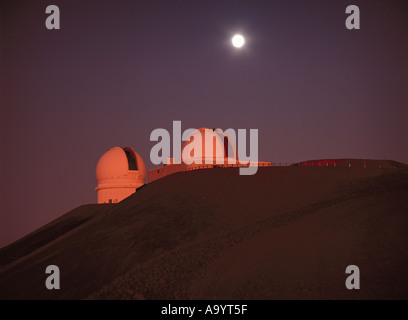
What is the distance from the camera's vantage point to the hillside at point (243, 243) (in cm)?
1557

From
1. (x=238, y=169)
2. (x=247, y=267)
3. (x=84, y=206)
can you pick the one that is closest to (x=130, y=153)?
(x=84, y=206)

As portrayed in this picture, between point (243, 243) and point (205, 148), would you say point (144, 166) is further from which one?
point (243, 243)

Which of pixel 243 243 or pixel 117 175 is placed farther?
pixel 117 175

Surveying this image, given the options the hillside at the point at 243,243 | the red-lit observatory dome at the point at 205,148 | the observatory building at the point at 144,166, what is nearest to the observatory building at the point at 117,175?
the observatory building at the point at 144,166

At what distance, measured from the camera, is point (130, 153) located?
46656 mm

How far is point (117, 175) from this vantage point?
44.2 meters

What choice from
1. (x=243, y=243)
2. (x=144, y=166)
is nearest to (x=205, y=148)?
(x=144, y=166)

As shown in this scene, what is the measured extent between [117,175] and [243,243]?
89.5 ft

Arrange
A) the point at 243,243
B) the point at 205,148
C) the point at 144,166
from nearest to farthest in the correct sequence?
the point at 243,243 → the point at 205,148 → the point at 144,166

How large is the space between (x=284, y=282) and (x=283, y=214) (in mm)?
8258

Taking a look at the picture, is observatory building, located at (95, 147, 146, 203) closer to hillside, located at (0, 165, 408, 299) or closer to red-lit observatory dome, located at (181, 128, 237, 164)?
red-lit observatory dome, located at (181, 128, 237, 164)

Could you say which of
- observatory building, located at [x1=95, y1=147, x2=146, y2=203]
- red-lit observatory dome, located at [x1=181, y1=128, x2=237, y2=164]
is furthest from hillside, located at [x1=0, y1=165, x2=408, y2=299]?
observatory building, located at [x1=95, y1=147, x2=146, y2=203]

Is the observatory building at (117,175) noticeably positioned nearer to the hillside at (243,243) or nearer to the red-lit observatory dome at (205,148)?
the red-lit observatory dome at (205,148)

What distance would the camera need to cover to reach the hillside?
15.6 meters
